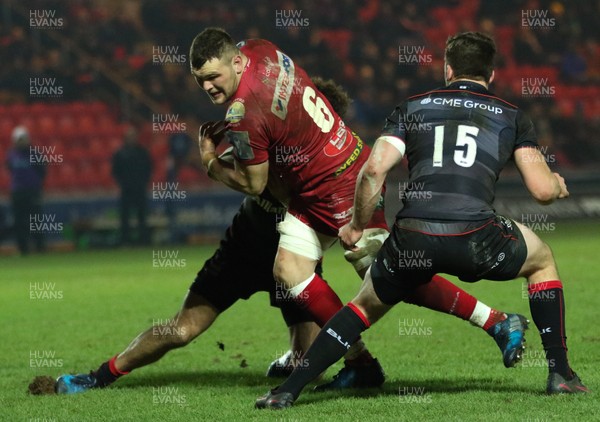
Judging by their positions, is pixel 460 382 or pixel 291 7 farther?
pixel 291 7

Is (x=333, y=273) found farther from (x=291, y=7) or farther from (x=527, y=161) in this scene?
(x=291, y=7)

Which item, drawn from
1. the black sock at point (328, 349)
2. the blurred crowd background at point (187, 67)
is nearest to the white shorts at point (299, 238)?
the black sock at point (328, 349)

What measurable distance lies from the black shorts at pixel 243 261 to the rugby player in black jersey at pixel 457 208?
1.09 meters

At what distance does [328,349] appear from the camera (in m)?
5.57

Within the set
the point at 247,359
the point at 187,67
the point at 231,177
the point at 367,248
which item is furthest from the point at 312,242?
the point at 187,67

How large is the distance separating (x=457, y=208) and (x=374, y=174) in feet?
1.52

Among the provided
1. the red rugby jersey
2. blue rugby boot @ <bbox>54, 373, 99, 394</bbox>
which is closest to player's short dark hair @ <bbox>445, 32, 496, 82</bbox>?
the red rugby jersey

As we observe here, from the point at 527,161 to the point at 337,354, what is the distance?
1402mm

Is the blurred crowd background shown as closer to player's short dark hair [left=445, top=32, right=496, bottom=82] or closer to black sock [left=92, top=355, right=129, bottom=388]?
black sock [left=92, top=355, right=129, bottom=388]

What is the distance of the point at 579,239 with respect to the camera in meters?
16.4

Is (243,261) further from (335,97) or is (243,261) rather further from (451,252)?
(451,252)

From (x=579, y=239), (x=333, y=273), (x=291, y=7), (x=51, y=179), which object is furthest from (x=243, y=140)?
(x=291, y=7)

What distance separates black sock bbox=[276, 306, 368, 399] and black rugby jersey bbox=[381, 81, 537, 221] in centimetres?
63

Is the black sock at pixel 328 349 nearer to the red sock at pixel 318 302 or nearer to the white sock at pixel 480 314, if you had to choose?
the red sock at pixel 318 302
